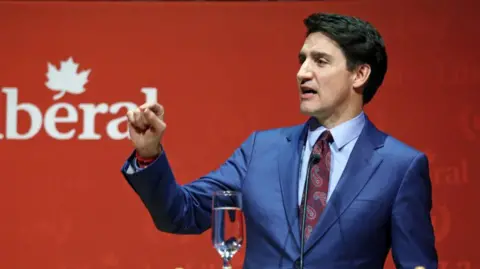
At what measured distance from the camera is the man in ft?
6.11

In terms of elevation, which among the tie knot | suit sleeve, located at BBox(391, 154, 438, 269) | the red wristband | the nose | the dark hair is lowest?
suit sleeve, located at BBox(391, 154, 438, 269)

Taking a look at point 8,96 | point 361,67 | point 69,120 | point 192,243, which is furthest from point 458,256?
point 8,96

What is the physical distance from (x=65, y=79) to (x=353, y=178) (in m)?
1.56

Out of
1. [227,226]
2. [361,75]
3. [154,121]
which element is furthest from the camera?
[361,75]

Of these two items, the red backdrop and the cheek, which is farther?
the red backdrop

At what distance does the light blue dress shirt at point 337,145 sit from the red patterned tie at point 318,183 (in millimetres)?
17

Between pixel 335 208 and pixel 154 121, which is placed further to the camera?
pixel 335 208

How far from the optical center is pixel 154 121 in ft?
5.64

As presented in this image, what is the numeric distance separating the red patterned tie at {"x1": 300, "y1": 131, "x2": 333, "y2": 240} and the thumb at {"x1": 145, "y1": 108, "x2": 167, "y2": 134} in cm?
42

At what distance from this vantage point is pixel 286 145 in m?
2.08

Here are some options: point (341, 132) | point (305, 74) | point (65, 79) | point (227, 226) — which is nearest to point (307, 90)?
point (305, 74)

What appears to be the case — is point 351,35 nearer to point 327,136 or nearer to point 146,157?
point 327,136

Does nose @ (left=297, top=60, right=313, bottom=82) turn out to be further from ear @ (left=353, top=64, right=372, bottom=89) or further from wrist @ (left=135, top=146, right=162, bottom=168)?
wrist @ (left=135, top=146, right=162, bottom=168)

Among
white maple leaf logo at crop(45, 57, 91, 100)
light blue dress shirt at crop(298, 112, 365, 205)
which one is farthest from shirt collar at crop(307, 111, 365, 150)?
white maple leaf logo at crop(45, 57, 91, 100)
